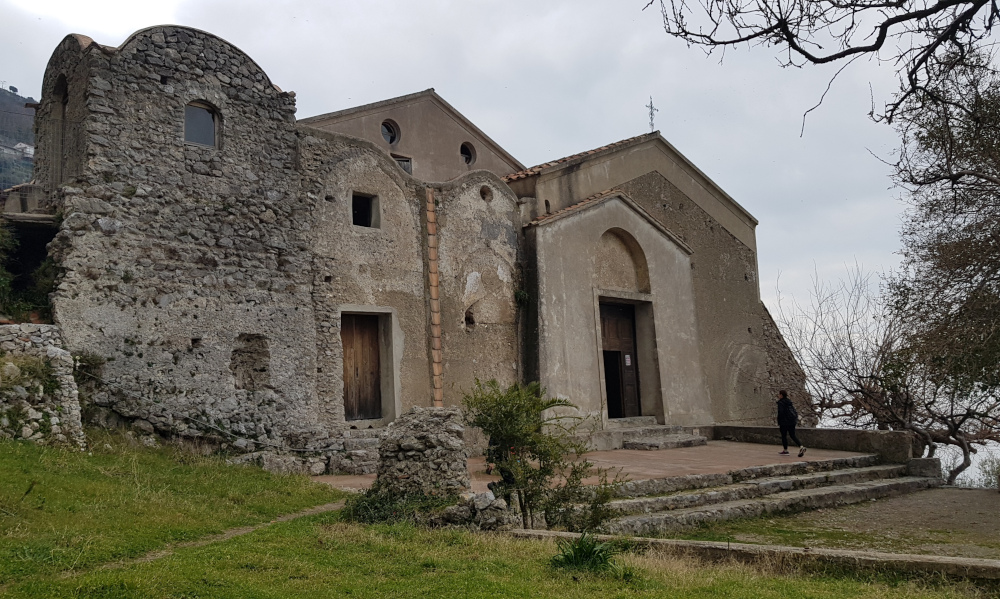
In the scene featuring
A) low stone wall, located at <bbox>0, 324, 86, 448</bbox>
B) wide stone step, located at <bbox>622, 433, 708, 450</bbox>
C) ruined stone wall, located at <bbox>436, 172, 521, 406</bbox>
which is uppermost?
ruined stone wall, located at <bbox>436, 172, 521, 406</bbox>

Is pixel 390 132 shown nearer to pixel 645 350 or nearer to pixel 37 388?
pixel 645 350

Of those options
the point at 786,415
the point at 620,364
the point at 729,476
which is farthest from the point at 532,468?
the point at 620,364

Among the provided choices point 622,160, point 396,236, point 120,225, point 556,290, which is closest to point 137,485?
point 120,225

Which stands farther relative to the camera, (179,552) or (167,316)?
(167,316)

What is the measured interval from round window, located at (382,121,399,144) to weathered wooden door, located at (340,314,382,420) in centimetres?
876

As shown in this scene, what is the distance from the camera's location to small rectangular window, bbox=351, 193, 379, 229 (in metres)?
14.8

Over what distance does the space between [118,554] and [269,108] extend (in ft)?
29.6

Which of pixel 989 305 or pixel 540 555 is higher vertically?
pixel 989 305

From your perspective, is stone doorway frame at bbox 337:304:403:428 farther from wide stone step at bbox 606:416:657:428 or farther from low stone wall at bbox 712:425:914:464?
Answer: low stone wall at bbox 712:425:914:464

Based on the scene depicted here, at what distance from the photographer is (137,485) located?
877 cm

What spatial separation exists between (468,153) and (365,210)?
377 inches

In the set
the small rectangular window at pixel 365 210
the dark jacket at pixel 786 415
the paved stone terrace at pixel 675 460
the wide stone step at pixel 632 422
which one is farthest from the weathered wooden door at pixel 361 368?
the dark jacket at pixel 786 415

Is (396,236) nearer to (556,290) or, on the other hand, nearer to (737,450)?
(556,290)

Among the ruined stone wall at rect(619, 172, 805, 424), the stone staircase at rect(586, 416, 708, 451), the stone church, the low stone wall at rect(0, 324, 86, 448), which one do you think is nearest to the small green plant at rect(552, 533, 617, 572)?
the stone church
